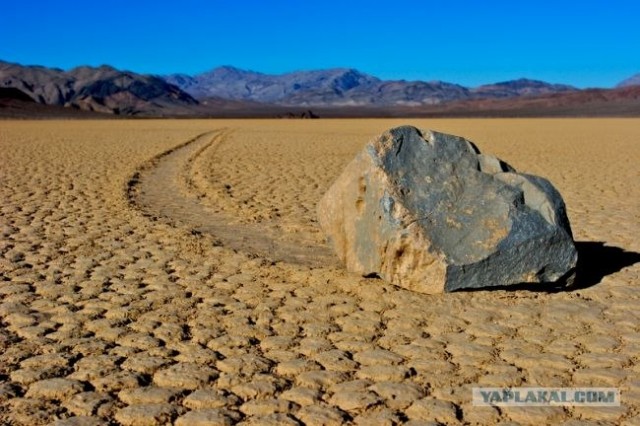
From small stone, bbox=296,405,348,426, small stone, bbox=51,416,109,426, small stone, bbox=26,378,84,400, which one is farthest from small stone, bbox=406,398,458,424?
small stone, bbox=26,378,84,400

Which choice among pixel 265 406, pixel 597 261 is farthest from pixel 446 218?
pixel 265 406

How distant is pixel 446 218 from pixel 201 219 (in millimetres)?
3468

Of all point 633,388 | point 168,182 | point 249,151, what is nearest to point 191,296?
point 633,388

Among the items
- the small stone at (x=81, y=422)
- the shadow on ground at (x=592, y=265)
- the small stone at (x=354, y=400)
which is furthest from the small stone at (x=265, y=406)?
the shadow on ground at (x=592, y=265)

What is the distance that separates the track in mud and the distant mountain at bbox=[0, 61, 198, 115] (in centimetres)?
10376

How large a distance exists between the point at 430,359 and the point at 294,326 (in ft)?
2.68

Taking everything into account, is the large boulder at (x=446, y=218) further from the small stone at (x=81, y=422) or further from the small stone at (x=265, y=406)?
the small stone at (x=81, y=422)

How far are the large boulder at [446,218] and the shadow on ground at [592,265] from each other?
186 mm

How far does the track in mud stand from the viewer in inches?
216

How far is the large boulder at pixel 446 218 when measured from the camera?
13.3 feet

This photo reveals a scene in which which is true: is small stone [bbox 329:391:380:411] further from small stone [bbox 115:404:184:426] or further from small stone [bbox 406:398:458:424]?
small stone [bbox 115:404:184:426]

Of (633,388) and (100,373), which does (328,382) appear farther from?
(633,388)

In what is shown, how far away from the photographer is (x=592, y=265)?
5.06 metres

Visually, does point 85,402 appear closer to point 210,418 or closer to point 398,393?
point 210,418
